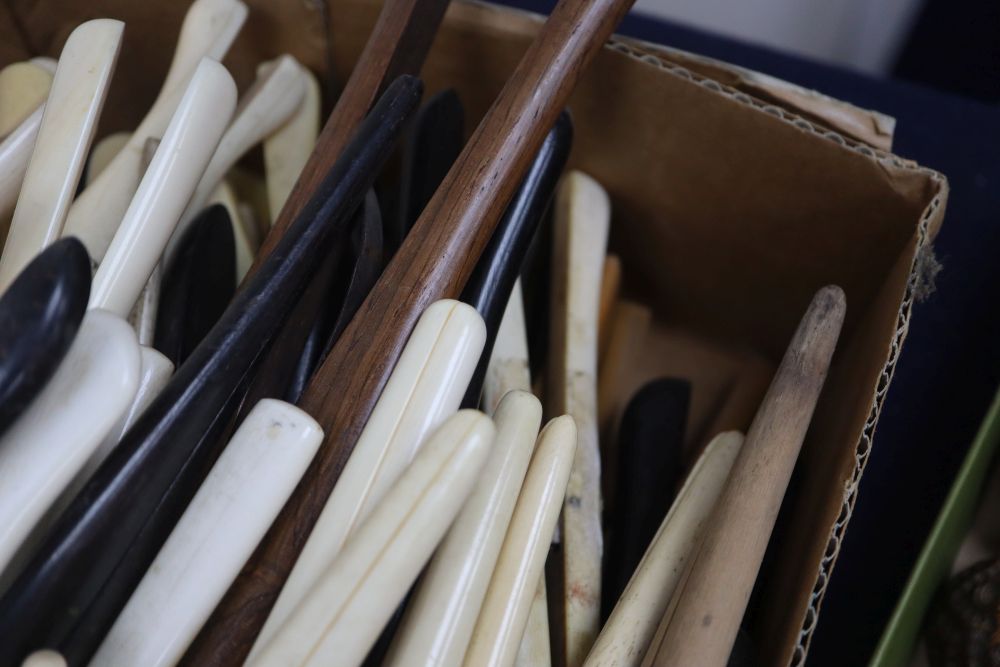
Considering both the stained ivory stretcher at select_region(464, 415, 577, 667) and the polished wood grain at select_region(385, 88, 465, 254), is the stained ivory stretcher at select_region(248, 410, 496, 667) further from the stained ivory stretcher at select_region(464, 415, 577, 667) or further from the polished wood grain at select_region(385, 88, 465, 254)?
the polished wood grain at select_region(385, 88, 465, 254)

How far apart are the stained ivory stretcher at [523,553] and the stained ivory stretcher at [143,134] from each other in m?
0.22

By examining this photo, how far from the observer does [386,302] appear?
0.36 meters

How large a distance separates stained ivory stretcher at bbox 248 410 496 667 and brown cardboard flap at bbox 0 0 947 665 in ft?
0.56

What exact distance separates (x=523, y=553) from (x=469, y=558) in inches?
1.0

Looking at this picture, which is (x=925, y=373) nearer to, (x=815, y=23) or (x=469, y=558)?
(x=469, y=558)

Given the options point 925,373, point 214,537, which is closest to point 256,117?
point 214,537

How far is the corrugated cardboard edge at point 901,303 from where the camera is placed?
348mm

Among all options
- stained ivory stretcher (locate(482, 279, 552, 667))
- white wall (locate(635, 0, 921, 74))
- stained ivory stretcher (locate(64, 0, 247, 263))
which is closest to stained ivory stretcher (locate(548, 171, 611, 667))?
stained ivory stretcher (locate(482, 279, 552, 667))

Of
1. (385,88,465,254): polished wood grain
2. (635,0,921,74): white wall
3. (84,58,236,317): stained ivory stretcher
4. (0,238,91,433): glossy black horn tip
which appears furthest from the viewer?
(635,0,921,74): white wall

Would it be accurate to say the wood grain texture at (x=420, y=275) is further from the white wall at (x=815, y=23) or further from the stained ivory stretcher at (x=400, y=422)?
the white wall at (x=815, y=23)

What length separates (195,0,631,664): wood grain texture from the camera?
0.32 m

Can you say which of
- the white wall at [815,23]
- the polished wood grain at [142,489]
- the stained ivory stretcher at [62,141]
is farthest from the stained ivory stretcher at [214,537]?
the white wall at [815,23]

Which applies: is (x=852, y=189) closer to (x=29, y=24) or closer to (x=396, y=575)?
(x=396, y=575)

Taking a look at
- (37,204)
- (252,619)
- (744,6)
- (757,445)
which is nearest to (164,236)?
(37,204)
